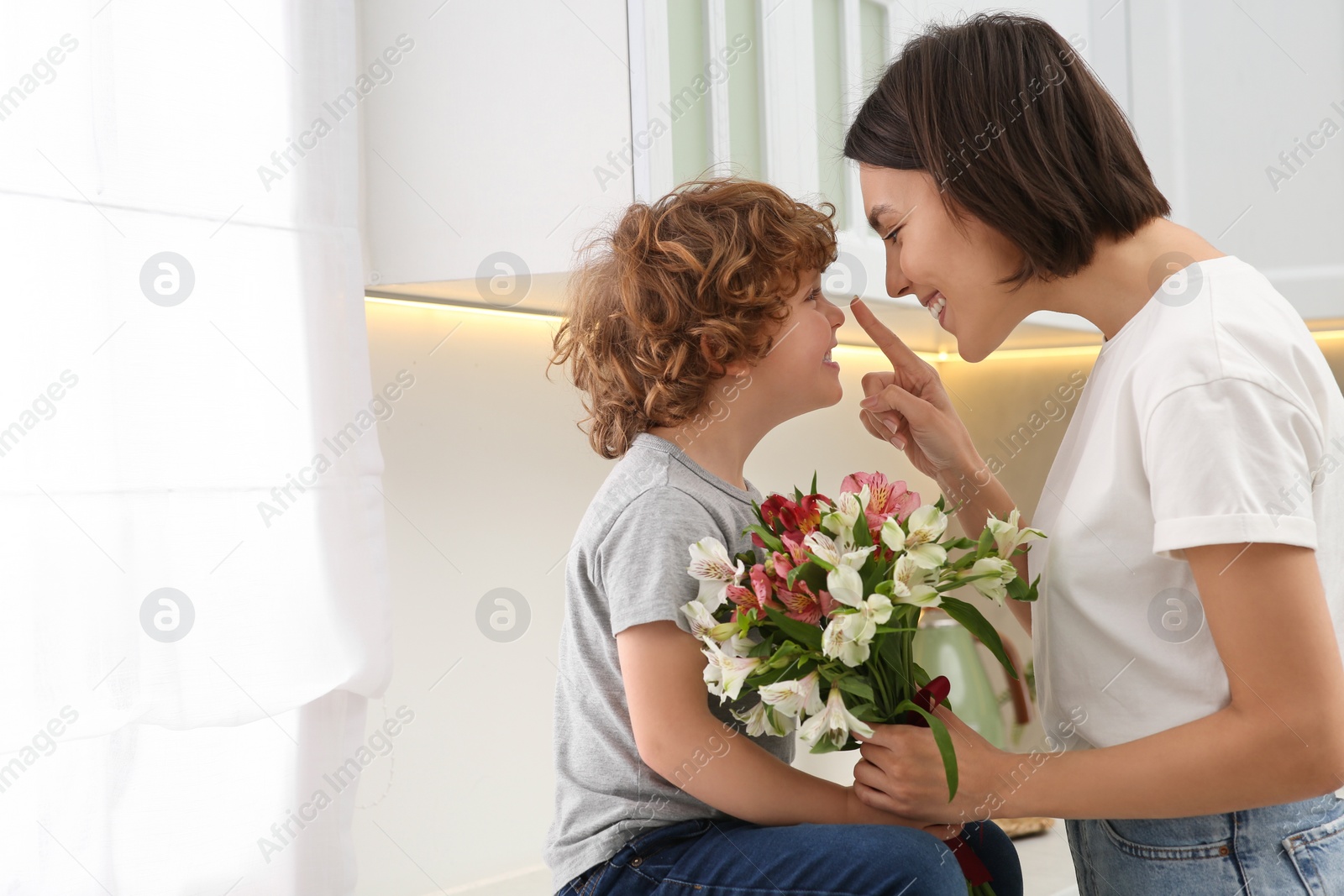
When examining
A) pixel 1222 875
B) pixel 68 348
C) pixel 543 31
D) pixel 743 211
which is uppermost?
pixel 543 31

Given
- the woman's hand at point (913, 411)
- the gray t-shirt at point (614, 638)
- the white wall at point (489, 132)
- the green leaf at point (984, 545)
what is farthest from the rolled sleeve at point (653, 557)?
the white wall at point (489, 132)

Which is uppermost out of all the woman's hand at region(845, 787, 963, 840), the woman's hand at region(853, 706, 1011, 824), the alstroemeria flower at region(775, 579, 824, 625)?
the alstroemeria flower at region(775, 579, 824, 625)

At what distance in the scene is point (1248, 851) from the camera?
2.46ft

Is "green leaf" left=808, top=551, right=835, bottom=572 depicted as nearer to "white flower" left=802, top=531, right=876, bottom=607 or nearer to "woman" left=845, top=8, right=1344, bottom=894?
"white flower" left=802, top=531, right=876, bottom=607

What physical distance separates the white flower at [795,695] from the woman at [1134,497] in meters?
0.08

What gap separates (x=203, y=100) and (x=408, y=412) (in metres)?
0.44

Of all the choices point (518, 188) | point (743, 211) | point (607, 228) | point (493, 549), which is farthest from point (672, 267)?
point (493, 549)

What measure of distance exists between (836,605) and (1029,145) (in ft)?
1.32

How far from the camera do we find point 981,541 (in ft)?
2.61

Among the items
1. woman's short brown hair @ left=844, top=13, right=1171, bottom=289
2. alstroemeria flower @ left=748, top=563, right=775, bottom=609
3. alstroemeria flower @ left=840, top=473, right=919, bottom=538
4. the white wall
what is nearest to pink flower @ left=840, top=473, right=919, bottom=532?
alstroemeria flower @ left=840, top=473, right=919, bottom=538

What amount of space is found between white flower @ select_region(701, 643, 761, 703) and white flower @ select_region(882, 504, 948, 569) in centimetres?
13

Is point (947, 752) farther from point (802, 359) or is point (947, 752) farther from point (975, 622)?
point (802, 359)

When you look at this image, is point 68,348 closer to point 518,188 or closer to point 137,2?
point 137,2

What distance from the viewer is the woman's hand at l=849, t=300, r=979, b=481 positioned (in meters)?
1.10
